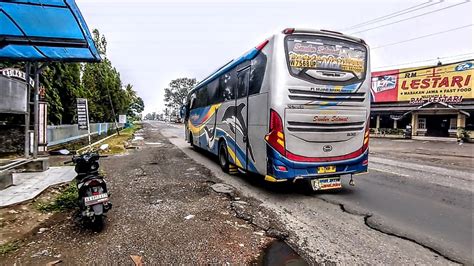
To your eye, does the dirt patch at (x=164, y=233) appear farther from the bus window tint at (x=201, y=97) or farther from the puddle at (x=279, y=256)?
the bus window tint at (x=201, y=97)

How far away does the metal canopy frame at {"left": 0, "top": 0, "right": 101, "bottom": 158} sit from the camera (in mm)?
4977

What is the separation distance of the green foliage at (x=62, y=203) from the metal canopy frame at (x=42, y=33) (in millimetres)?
3429

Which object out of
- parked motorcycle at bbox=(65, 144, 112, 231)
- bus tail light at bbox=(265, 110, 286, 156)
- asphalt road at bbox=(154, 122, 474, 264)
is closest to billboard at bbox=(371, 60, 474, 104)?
asphalt road at bbox=(154, 122, 474, 264)

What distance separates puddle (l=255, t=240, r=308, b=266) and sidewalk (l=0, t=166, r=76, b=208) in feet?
15.9

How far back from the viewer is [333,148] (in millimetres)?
5848

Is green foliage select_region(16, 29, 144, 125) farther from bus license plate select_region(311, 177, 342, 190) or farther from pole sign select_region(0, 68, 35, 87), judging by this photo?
bus license plate select_region(311, 177, 342, 190)

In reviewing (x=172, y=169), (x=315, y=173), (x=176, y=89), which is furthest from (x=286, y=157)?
(x=176, y=89)

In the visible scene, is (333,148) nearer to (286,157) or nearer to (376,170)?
(286,157)

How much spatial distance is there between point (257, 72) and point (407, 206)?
4107mm

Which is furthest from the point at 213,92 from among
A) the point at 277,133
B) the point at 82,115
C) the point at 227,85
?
the point at 82,115

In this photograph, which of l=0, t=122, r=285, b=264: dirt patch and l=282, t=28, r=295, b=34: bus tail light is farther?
l=282, t=28, r=295, b=34: bus tail light

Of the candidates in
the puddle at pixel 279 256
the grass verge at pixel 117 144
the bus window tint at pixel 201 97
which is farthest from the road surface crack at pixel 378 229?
the grass verge at pixel 117 144

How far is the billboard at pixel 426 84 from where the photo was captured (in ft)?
84.6

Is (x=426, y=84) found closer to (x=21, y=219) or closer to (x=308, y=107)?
(x=308, y=107)
